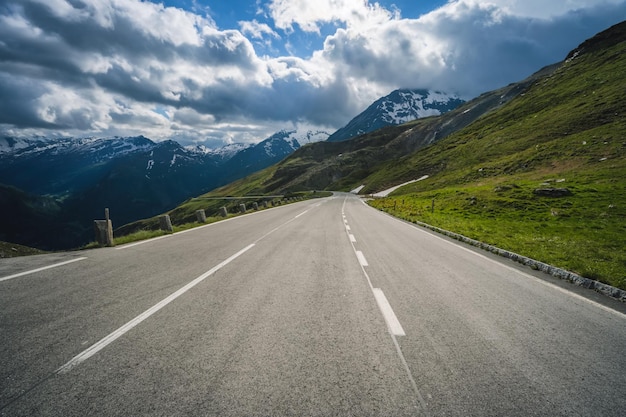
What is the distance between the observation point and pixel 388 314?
4684 mm

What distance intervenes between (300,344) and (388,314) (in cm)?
174

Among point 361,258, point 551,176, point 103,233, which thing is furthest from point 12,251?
point 551,176

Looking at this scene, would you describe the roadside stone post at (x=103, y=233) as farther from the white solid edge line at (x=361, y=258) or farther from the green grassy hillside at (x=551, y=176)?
the green grassy hillside at (x=551, y=176)

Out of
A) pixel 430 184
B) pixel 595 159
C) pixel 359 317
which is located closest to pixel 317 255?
pixel 359 317

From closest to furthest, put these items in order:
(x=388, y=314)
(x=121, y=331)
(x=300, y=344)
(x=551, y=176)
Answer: (x=300, y=344), (x=121, y=331), (x=388, y=314), (x=551, y=176)

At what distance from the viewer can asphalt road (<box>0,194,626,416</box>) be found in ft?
8.80

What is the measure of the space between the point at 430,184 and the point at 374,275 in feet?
189

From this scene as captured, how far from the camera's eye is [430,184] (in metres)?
59.3

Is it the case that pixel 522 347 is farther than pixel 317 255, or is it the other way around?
pixel 317 255

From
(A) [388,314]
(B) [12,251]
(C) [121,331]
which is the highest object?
(B) [12,251]

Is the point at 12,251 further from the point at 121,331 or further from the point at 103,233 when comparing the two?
the point at 121,331

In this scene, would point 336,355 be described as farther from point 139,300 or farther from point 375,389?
point 139,300

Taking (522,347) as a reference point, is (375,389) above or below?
above

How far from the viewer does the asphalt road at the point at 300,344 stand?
8.80 ft
